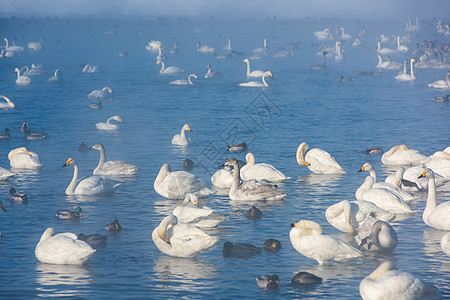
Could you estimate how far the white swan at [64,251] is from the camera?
16.7m

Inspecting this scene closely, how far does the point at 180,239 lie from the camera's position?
1755 cm

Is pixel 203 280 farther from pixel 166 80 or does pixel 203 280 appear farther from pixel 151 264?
pixel 166 80

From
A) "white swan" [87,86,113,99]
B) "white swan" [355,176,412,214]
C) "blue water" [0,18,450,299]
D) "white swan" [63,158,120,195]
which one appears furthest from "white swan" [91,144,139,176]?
"white swan" [87,86,113,99]

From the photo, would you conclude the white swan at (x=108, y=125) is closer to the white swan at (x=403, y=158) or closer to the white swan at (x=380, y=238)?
the white swan at (x=403, y=158)

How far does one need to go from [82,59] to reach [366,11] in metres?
112

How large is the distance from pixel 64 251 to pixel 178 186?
7.10 m

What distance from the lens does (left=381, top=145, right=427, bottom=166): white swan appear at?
2769cm

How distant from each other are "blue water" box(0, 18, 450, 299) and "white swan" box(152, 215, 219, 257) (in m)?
0.29

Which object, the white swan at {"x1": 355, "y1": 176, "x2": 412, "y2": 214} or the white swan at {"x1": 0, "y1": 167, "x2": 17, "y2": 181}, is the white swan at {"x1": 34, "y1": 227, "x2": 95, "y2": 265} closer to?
the white swan at {"x1": 355, "y1": 176, "x2": 412, "y2": 214}

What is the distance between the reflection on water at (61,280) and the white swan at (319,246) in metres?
5.02

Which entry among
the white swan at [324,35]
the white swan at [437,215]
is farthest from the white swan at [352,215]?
the white swan at [324,35]

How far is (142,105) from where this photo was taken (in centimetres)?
4666

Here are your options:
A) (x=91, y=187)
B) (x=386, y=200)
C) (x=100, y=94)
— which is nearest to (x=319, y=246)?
(x=386, y=200)

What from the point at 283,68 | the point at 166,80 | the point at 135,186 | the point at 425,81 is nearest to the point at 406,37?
the point at 283,68
